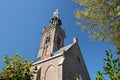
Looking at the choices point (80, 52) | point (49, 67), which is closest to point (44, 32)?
point (80, 52)

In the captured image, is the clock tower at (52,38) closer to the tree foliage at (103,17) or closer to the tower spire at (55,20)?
the tower spire at (55,20)

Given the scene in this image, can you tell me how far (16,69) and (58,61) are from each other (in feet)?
55.8

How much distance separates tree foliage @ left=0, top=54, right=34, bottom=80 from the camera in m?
7.71

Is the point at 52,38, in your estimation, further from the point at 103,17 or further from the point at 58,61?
the point at 103,17

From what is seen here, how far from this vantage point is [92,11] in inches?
418

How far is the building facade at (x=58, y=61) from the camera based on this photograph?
24089mm

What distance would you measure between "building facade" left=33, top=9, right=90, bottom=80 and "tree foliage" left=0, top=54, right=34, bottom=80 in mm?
11544

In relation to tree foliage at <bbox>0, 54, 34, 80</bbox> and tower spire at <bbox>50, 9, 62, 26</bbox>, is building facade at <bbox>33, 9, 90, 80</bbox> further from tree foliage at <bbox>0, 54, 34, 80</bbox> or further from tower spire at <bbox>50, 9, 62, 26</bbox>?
tree foliage at <bbox>0, 54, 34, 80</bbox>

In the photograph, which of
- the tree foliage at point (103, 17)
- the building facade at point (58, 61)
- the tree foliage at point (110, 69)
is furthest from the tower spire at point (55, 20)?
the tree foliage at point (110, 69)

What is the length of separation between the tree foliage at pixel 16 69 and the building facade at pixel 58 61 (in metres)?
11.5

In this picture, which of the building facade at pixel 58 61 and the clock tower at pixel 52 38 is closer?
the building facade at pixel 58 61

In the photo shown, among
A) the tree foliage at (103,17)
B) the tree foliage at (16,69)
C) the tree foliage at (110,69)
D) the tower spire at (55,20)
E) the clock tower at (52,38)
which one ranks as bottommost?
the tree foliage at (110,69)

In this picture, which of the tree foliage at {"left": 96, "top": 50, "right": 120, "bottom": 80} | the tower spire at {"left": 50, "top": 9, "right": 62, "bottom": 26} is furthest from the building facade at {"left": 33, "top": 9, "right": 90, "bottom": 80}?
the tree foliage at {"left": 96, "top": 50, "right": 120, "bottom": 80}

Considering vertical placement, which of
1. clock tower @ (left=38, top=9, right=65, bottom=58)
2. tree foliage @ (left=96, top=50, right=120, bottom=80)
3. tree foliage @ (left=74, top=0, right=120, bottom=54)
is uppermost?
clock tower @ (left=38, top=9, right=65, bottom=58)
